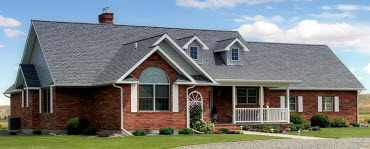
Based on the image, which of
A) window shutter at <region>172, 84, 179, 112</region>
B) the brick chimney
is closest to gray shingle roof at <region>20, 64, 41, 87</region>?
the brick chimney

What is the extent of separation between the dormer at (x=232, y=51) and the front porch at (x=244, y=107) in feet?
5.99

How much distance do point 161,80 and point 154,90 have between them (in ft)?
2.25

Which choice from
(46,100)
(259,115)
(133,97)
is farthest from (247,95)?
(46,100)

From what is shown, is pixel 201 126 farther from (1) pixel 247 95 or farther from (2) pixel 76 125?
(1) pixel 247 95

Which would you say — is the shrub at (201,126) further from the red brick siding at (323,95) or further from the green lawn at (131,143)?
the red brick siding at (323,95)

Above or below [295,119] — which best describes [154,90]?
above

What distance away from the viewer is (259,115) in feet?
113

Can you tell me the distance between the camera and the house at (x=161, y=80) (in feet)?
93.4

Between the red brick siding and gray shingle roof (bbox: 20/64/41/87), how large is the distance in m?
15.9

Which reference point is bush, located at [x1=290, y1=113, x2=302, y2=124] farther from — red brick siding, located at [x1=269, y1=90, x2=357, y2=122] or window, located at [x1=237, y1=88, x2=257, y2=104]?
window, located at [x1=237, y1=88, x2=257, y2=104]

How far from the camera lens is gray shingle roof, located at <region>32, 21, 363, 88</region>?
3046 centimetres

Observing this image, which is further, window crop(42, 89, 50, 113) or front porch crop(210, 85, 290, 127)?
front porch crop(210, 85, 290, 127)

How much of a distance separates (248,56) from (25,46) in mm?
15095

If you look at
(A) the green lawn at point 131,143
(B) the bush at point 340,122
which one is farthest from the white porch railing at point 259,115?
(A) the green lawn at point 131,143
